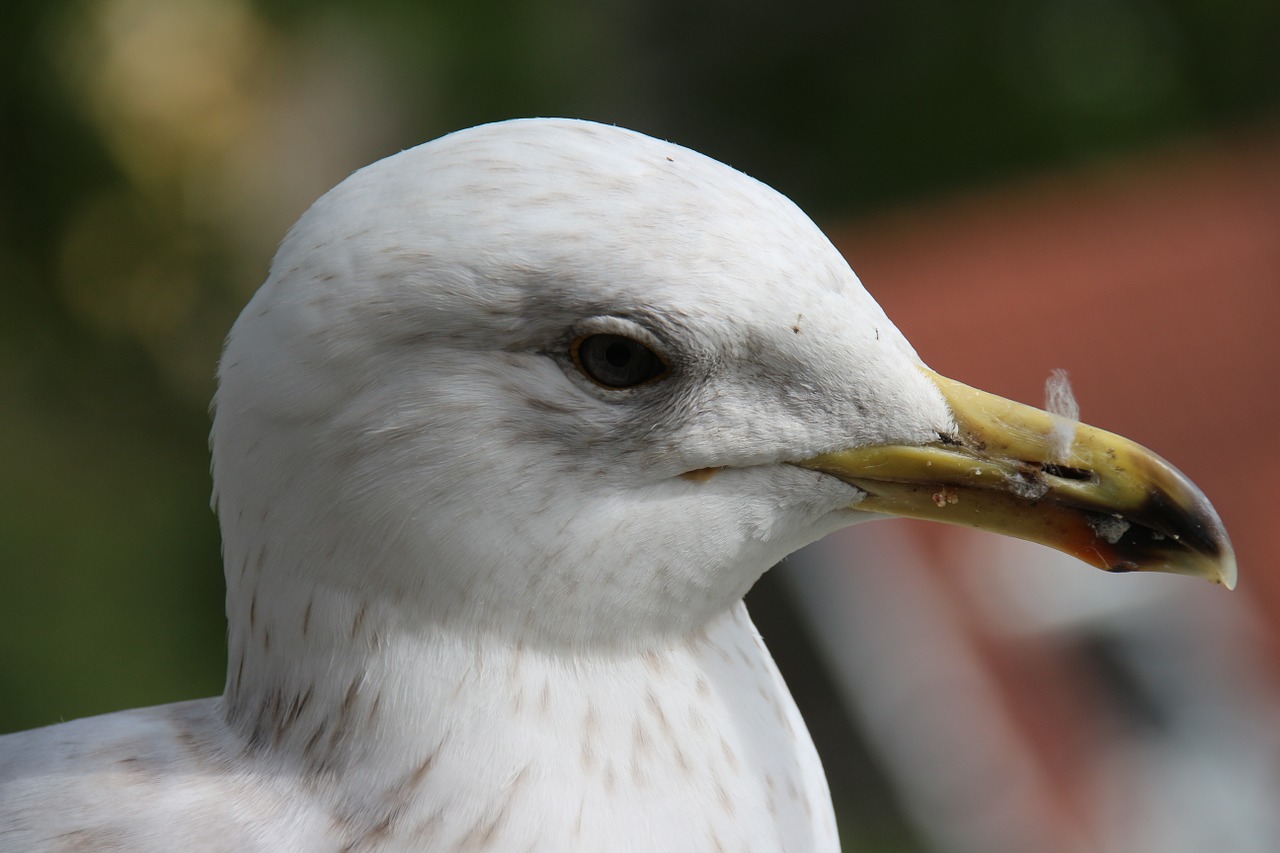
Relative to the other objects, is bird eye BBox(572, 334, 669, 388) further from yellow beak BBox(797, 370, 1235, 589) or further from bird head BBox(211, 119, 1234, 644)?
yellow beak BBox(797, 370, 1235, 589)

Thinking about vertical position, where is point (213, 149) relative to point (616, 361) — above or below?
below

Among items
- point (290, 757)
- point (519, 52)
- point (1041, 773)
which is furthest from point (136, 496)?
point (290, 757)

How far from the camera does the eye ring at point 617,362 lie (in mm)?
1406

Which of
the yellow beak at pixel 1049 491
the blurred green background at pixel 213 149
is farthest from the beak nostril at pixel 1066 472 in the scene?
the blurred green background at pixel 213 149

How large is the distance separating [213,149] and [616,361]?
4.54 meters

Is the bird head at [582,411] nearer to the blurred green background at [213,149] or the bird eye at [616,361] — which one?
A: the bird eye at [616,361]

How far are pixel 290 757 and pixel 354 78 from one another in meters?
4.80

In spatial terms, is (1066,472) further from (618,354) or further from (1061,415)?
(618,354)

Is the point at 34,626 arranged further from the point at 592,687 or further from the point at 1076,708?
the point at 592,687

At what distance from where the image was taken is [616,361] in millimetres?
1423

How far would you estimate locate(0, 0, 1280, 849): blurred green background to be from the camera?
4.86m

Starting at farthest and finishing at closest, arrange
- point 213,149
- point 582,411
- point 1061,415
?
point 213,149
point 1061,415
point 582,411

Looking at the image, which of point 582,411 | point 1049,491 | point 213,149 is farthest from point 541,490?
point 213,149

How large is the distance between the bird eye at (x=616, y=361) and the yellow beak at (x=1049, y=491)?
20cm
